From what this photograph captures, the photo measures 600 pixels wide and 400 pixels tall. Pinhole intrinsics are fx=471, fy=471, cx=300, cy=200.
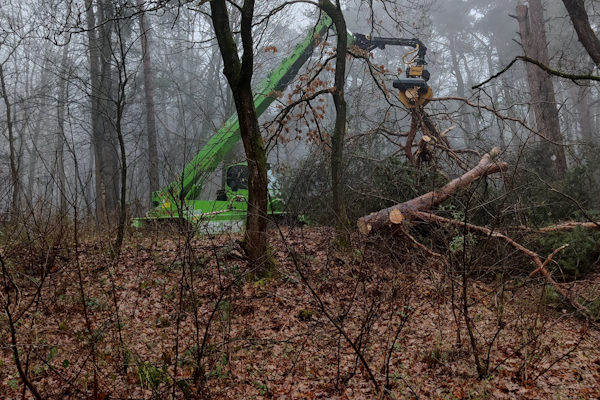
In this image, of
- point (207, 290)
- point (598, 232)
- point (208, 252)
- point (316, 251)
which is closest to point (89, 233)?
point (208, 252)

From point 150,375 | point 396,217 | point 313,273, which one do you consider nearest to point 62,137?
point 313,273

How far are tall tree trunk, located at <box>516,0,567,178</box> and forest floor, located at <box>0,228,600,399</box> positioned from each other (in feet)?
16.6

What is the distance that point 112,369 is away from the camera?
4.44 m

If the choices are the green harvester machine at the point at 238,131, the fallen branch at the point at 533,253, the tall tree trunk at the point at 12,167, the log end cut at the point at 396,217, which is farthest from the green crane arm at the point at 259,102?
the fallen branch at the point at 533,253

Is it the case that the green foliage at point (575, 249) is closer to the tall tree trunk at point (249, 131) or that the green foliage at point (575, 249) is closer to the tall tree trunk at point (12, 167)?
the tall tree trunk at point (249, 131)

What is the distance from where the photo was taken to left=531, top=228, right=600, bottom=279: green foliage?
21.6 ft

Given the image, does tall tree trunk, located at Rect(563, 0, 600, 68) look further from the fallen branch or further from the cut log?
the fallen branch

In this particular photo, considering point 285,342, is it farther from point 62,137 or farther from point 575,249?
point 62,137

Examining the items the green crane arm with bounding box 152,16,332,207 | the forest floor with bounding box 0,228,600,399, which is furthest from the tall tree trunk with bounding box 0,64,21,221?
the green crane arm with bounding box 152,16,332,207

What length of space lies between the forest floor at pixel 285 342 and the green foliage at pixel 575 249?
0.43 meters

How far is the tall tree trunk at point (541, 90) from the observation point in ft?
34.7

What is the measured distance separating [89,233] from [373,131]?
19.9ft

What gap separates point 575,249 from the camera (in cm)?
659

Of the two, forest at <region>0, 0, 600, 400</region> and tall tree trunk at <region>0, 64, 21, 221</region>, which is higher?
tall tree trunk at <region>0, 64, 21, 221</region>
